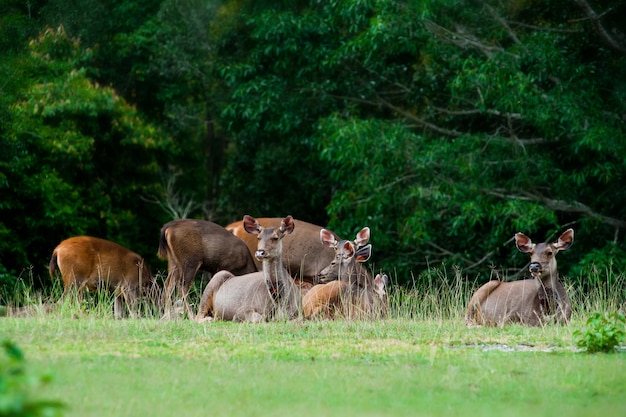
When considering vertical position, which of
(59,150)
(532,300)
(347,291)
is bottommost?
(532,300)

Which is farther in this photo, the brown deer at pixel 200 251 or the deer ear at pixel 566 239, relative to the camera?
the brown deer at pixel 200 251

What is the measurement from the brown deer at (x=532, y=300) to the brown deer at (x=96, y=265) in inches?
238

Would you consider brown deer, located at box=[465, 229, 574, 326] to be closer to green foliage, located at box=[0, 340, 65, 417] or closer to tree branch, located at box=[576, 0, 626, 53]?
green foliage, located at box=[0, 340, 65, 417]

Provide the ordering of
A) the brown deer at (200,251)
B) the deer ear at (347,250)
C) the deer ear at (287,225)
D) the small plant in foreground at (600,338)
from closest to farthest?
the small plant in foreground at (600,338)
the deer ear at (287,225)
the deer ear at (347,250)
the brown deer at (200,251)

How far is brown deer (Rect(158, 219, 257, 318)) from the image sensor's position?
17.6 metres

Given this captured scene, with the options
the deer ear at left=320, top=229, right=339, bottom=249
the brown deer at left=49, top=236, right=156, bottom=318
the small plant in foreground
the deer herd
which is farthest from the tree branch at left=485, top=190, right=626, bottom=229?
the small plant in foreground

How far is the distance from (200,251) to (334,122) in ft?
16.4

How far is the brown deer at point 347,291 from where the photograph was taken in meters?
13.3

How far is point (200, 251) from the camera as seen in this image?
1773cm

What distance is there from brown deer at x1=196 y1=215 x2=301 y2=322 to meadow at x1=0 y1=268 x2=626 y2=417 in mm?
1186

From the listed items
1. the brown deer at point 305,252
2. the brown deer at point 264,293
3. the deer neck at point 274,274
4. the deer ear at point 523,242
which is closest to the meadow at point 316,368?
the brown deer at point 264,293

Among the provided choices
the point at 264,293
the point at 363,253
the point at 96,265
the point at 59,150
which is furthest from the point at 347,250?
the point at 59,150

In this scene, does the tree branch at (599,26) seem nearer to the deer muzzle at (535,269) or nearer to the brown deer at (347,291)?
the brown deer at (347,291)

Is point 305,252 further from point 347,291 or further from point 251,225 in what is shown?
point 347,291
